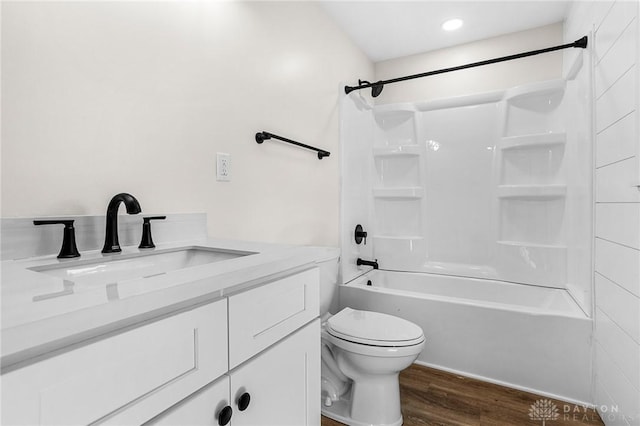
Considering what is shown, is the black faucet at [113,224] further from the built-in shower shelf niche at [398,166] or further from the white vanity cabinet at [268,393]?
the built-in shower shelf niche at [398,166]

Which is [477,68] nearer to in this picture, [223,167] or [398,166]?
[398,166]

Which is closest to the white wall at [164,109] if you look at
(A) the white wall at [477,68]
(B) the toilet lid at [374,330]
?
(B) the toilet lid at [374,330]

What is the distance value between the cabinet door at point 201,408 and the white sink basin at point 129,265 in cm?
26

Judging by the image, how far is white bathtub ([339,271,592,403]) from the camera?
1.73 meters

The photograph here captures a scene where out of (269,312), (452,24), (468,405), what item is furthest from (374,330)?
(452,24)

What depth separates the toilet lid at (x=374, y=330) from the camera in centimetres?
145

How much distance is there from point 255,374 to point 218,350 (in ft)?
0.49

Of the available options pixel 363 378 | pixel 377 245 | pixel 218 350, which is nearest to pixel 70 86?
pixel 218 350

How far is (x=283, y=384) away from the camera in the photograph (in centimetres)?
85

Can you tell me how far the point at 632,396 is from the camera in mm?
1255

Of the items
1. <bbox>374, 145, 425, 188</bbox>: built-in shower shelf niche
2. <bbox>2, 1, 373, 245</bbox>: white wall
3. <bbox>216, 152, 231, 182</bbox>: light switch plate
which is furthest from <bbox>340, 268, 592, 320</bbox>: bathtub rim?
<bbox>216, 152, 231, 182</bbox>: light switch plate

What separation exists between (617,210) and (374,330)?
1161 millimetres
